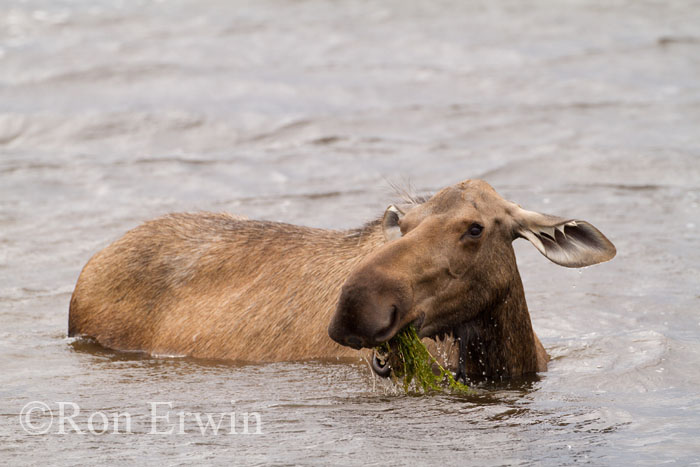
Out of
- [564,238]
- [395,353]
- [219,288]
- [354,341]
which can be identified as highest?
[564,238]

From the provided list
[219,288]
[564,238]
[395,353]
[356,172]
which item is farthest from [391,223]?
→ [356,172]

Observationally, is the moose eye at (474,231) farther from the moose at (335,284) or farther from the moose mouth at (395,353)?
the moose mouth at (395,353)

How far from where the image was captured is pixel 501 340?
6.71 metres

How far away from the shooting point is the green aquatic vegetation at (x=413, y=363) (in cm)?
604

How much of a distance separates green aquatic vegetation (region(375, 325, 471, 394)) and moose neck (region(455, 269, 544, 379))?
0.57 ft

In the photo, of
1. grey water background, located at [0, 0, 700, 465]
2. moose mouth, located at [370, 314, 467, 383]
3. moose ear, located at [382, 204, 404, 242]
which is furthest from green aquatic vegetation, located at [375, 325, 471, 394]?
moose ear, located at [382, 204, 404, 242]

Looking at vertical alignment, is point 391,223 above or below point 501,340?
above

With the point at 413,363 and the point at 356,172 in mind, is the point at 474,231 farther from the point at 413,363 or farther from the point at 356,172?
the point at 356,172

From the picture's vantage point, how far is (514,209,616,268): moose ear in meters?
6.22

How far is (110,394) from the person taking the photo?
22.2ft

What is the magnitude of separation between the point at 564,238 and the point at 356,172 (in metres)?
7.92

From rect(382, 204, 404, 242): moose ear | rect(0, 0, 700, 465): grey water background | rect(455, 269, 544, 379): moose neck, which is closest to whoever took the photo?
rect(0, 0, 700, 465): grey water background

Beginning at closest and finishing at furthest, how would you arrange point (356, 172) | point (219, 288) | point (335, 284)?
point (335, 284) < point (219, 288) < point (356, 172)

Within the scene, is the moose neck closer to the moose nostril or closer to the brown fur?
the brown fur
